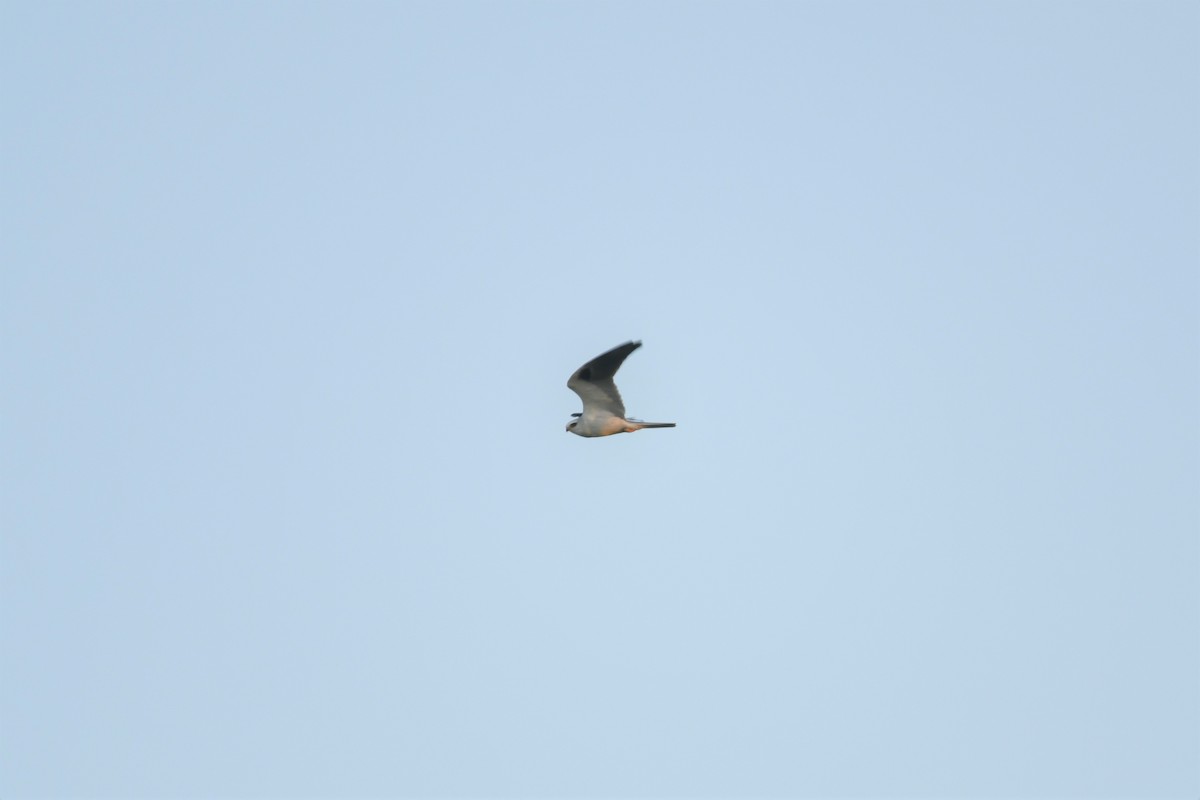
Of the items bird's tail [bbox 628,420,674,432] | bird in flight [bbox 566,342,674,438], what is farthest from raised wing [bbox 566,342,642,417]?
bird's tail [bbox 628,420,674,432]

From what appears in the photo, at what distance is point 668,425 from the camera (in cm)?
4734

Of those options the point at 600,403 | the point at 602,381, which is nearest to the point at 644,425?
the point at 600,403

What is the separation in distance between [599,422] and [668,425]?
2.22 metres

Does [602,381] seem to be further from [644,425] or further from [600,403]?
[644,425]

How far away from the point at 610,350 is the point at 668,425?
350 cm

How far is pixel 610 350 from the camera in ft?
147

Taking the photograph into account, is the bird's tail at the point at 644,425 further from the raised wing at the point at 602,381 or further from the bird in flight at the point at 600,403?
the raised wing at the point at 602,381

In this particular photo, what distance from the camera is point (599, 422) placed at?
4878 centimetres

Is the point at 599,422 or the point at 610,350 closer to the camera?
the point at 610,350

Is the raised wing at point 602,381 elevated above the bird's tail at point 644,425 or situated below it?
above

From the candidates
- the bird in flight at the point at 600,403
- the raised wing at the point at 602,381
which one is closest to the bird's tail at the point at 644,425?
the bird in flight at the point at 600,403

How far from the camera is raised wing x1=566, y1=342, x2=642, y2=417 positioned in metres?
45.0

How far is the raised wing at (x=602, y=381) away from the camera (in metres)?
45.0

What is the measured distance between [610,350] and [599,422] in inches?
175
